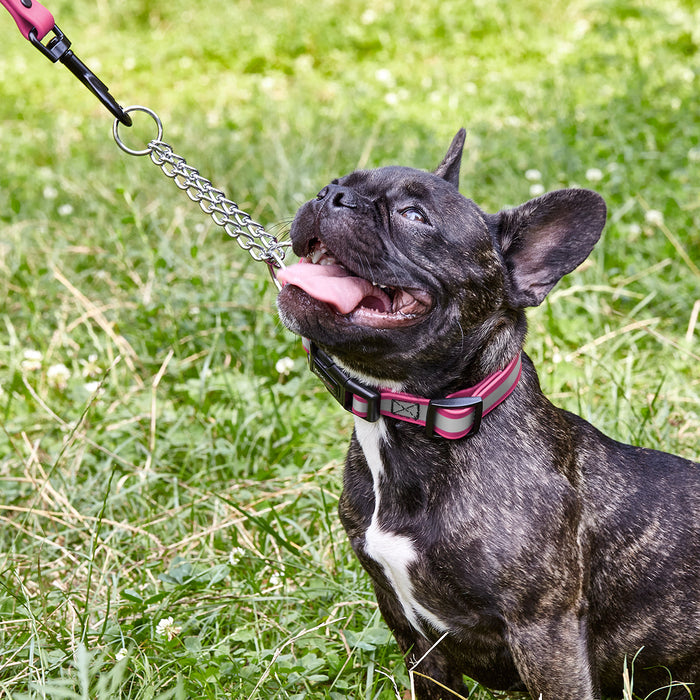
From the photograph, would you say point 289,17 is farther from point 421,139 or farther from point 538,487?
point 538,487

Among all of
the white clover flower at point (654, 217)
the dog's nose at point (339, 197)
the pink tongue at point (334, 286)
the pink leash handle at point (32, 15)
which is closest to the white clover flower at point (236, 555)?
the pink tongue at point (334, 286)

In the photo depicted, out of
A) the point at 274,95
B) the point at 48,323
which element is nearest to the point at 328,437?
the point at 48,323

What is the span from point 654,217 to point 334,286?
3.37 m

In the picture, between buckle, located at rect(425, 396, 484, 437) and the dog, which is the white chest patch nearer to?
the dog

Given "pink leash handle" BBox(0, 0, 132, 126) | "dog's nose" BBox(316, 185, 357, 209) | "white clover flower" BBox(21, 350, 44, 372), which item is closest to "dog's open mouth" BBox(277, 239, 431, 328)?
"dog's nose" BBox(316, 185, 357, 209)

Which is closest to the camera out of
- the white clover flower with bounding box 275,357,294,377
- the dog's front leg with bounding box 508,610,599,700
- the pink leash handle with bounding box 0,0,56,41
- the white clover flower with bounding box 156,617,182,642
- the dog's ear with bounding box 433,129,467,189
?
the dog's front leg with bounding box 508,610,599,700

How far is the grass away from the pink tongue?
3.26 ft

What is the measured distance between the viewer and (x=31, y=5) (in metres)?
2.63

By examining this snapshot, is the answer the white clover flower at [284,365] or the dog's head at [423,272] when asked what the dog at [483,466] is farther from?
the white clover flower at [284,365]

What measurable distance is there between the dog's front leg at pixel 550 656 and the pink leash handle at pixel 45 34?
1.96 m

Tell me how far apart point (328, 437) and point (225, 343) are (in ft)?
2.65

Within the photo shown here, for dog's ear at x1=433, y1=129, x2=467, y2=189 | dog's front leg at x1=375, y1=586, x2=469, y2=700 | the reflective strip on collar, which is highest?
dog's ear at x1=433, y1=129, x2=467, y2=189

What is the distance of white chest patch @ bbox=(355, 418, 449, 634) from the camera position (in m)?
Answer: 2.42

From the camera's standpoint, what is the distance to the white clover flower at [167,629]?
9.34 feet
